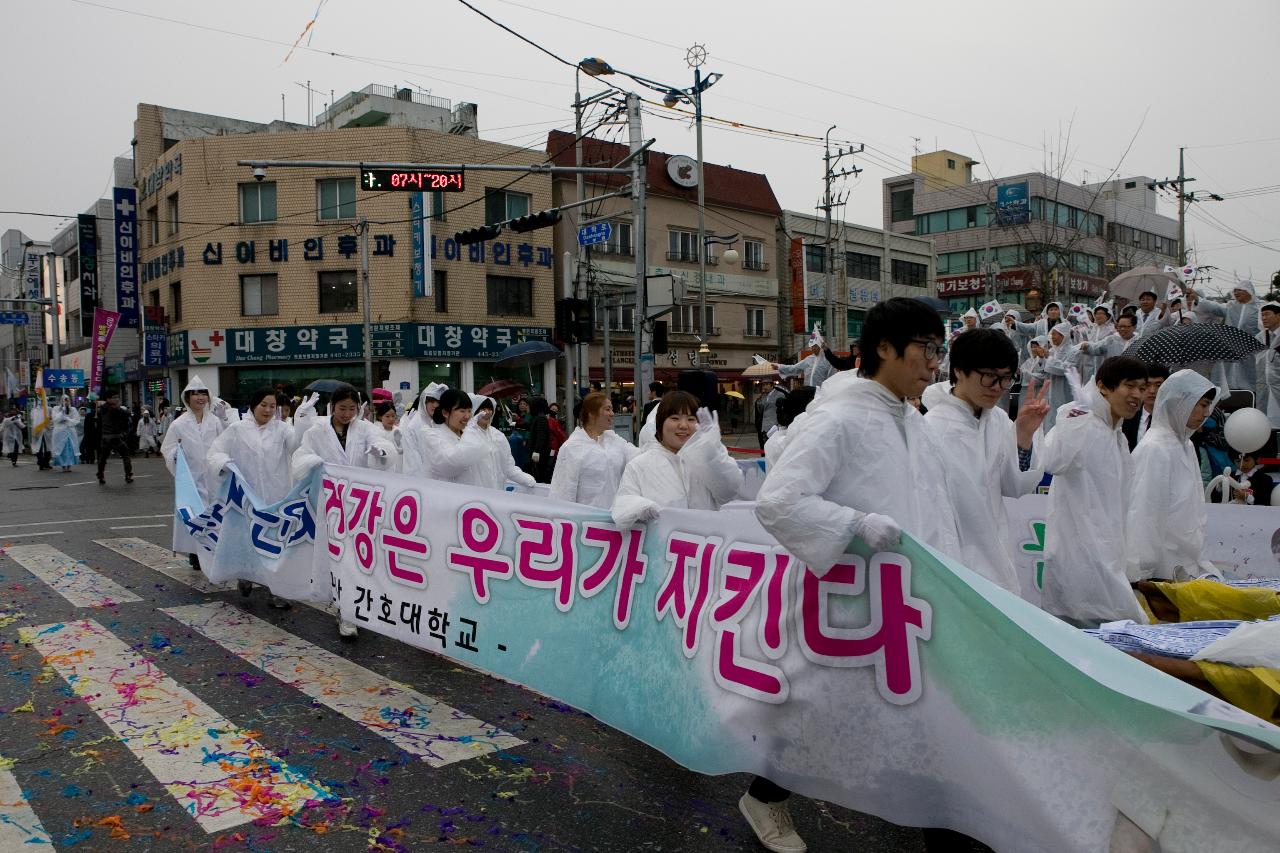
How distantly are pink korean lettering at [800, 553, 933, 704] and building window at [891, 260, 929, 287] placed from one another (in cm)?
4745

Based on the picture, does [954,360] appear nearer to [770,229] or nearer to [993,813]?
[993,813]

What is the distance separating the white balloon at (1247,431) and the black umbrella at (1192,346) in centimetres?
60

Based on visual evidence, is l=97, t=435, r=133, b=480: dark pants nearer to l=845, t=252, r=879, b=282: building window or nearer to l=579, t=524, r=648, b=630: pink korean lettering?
l=579, t=524, r=648, b=630: pink korean lettering

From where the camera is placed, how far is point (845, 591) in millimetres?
2855

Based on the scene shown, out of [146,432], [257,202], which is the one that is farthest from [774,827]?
[257,202]

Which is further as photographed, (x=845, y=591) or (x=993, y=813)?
(x=845, y=591)

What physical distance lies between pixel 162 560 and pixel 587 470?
5512 millimetres

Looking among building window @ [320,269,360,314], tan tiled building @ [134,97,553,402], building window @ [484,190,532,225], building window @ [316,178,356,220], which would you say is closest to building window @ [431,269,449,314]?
tan tiled building @ [134,97,553,402]

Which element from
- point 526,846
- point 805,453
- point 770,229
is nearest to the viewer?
point 805,453

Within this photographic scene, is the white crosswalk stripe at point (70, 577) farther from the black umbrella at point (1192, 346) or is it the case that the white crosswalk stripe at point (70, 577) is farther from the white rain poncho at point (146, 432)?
the white rain poncho at point (146, 432)

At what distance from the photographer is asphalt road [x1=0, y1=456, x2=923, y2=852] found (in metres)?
3.38

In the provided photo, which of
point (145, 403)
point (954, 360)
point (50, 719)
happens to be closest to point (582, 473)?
point (954, 360)

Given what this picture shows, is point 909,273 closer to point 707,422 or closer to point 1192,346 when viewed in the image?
point 1192,346

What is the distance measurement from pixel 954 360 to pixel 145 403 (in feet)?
120
